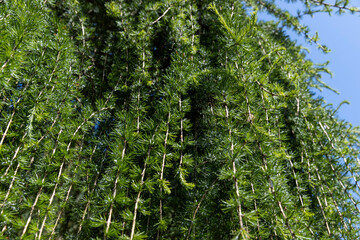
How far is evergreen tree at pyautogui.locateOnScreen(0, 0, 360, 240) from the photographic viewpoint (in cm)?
64

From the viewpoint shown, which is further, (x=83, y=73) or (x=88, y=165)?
(x=83, y=73)

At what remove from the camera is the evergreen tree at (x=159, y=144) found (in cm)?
64

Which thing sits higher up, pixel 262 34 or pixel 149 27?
pixel 262 34

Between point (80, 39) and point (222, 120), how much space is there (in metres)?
0.69

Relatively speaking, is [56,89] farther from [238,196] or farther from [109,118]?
[238,196]

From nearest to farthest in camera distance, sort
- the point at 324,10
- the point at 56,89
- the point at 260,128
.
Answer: the point at 260,128
the point at 56,89
the point at 324,10

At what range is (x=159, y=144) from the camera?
728 mm

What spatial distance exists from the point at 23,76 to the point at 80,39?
1.21ft

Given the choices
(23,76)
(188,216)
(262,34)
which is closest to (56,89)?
(23,76)

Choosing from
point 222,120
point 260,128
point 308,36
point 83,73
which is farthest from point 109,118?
point 308,36

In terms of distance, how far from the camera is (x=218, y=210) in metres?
0.77

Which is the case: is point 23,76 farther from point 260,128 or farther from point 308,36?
point 308,36

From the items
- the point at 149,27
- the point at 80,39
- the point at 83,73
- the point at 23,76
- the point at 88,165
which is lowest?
the point at 88,165

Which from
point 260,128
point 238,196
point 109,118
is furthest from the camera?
point 109,118
